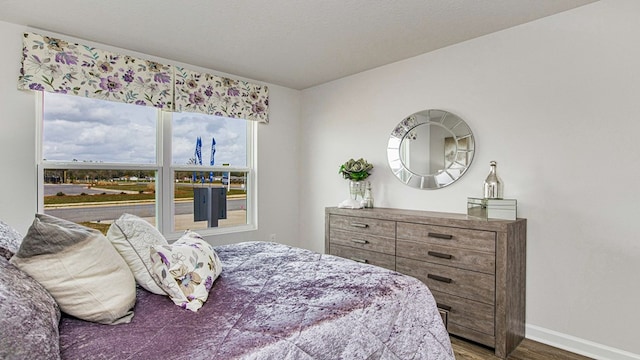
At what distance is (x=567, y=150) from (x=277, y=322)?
2.37 m

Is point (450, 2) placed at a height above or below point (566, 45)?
above

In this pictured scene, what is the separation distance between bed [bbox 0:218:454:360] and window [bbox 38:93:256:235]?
194cm

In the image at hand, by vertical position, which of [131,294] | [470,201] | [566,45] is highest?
[566,45]

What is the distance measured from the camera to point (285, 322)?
4.23ft

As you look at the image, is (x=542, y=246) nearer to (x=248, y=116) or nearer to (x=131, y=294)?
(x=131, y=294)

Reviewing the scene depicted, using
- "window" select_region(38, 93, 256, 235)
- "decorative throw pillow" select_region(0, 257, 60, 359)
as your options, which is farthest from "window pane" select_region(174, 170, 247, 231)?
"decorative throw pillow" select_region(0, 257, 60, 359)

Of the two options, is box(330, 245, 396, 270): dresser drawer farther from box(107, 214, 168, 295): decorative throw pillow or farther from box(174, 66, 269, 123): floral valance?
box(107, 214, 168, 295): decorative throw pillow

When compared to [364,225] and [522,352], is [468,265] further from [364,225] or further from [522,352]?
[364,225]

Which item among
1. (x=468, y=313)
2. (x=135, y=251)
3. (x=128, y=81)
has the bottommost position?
(x=468, y=313)

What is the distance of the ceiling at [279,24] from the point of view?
2363 millimetres

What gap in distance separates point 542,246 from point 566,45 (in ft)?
4.79

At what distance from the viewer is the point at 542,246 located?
2568 millimetres

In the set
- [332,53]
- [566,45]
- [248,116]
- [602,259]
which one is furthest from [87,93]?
[602,259]

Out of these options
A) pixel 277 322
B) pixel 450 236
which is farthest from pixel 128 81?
pixel 450 236
